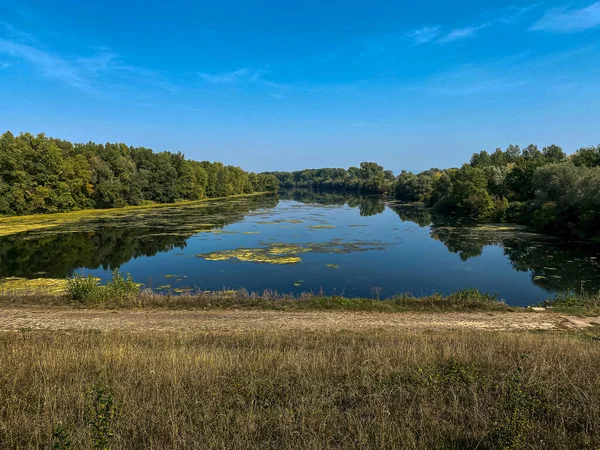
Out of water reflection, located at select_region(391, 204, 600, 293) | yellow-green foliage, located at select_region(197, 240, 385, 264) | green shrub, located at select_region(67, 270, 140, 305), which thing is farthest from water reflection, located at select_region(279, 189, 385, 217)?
green shrub, located at select_region(67, 270, 140, 305)

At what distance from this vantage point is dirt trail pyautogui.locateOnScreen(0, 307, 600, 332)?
1253 centimetres

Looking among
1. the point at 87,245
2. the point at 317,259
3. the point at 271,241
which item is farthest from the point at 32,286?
the point at 271,241

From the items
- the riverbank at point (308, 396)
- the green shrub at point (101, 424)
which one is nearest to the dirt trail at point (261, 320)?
the riverbank at point (308, 396)

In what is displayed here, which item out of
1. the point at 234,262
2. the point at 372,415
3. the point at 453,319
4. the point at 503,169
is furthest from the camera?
the point at 503,169

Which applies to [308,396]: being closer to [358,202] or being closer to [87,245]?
[87,245]

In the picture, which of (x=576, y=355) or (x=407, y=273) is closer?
(x=576, y=355)

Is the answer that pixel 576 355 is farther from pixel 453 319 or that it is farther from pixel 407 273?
pixel 407 273

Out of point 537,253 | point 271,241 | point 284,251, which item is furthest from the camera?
point 271,241

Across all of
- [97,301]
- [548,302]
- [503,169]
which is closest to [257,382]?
[97,301]

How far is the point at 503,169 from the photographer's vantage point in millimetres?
72750

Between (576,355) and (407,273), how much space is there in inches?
664

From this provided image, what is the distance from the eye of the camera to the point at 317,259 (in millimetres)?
27891

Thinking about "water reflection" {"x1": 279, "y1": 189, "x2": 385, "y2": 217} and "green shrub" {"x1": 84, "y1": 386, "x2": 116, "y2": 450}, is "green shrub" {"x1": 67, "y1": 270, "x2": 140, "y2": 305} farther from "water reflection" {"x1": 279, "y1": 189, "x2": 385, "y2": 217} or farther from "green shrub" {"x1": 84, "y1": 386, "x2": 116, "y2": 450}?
"water reflection" {"x1": 279, "y1": 189, "x2": 385, "y2": 217}

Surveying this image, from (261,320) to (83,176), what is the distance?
66076 millimetres
